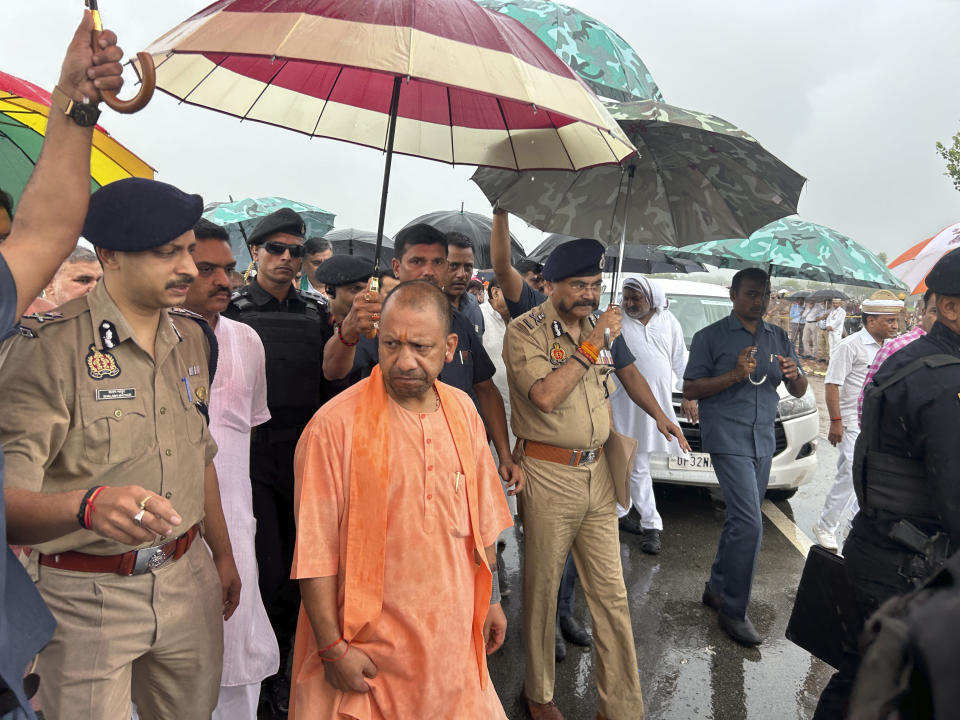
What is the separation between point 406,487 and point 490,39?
1.44m

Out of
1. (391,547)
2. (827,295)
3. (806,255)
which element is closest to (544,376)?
(391,547)

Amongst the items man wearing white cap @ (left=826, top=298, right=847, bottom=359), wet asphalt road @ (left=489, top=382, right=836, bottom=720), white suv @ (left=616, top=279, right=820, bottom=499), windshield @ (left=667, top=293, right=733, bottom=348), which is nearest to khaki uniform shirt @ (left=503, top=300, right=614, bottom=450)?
wet asphalt road @ (left=489, top=382, right=836, bottom=720)

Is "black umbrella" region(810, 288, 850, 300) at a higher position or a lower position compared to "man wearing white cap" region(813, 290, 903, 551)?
lower

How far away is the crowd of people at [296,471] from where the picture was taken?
1.62m

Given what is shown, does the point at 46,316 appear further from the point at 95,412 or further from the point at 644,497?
the point at 644,497

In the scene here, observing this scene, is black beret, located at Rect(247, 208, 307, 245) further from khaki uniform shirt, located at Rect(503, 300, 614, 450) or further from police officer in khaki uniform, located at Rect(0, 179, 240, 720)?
police officer in khaki uniform, located at Rect(0, 179, 240, 720)

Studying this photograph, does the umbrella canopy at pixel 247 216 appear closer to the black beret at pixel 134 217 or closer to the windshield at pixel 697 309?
the windshield at pixel 697 309

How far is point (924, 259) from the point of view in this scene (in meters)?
4.45

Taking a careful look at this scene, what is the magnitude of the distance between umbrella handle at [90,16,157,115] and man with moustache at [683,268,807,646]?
3.77 m

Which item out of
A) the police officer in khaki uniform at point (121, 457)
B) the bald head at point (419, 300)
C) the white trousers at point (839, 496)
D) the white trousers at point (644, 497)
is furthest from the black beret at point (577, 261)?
the white trousers at point (839, 496)

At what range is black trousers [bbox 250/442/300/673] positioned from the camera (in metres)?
3.29

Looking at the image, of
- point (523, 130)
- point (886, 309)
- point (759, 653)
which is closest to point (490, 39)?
point (523, 130)

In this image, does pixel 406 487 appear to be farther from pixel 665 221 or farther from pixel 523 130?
pixel 665 221

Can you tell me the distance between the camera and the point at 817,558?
2877 millimetres
